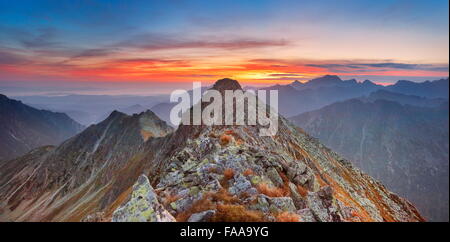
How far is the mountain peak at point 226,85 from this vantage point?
105 meters

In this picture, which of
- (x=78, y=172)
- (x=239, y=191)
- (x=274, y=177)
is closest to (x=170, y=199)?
(x=239, y=191)

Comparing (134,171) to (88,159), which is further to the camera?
(88,159)

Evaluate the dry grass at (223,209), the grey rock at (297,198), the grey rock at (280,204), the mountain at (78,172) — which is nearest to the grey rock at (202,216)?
the dry grass at (223,209)

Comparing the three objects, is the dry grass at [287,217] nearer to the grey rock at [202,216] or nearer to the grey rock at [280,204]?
the grey rock at [280,204]

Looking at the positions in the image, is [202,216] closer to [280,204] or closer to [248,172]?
Result: [280,204]

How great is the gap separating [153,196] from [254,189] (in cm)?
627

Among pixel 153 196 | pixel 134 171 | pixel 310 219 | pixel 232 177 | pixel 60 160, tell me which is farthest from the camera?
Result: pixel 60 160

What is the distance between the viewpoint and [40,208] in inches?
6358

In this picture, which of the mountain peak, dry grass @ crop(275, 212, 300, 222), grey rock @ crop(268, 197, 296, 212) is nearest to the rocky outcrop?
Answer: dry grass @ crop(275, 212, 300, 222)

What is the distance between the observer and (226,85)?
10744 centimetres

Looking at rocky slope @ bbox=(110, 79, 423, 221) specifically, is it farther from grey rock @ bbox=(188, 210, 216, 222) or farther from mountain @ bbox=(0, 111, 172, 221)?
mountain @ bbox=(0, 111, 172, 221)

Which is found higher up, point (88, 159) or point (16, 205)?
point (88, 159)
